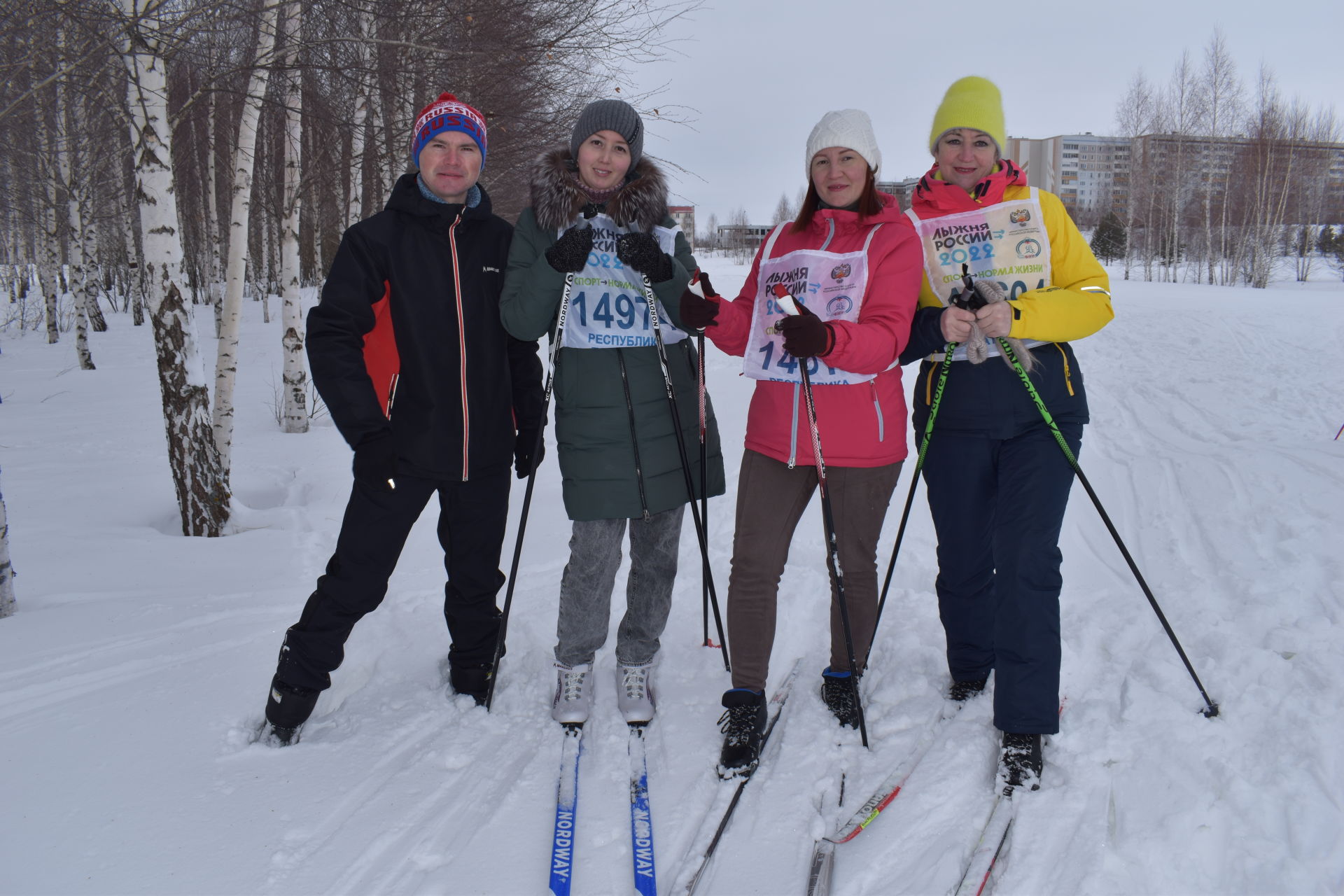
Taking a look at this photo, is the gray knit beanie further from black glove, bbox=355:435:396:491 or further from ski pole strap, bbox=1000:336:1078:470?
ski pole strap, bbox=1000:336:1078:470

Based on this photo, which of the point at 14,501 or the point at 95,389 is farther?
the point at 95,389

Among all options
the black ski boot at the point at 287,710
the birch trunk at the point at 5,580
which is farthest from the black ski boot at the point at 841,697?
the birch trunk at the point at 5,580

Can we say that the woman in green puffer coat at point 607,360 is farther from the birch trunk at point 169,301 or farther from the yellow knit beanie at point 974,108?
the birch trunk at point 169,301

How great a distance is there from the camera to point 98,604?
340 centimetres

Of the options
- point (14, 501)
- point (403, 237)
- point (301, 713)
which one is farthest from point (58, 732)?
point (14, 501)

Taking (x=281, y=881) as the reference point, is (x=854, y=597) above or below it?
above

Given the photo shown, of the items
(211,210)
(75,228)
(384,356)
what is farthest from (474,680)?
(211,210)

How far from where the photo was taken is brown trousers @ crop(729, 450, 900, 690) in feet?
8.50

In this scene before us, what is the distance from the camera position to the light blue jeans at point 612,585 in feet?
9.00

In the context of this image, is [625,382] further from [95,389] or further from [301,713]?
[95,389]

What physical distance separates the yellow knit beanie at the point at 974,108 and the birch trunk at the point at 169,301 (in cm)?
396

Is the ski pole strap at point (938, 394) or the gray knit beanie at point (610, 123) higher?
the gray knit beanie at point (610, 123)

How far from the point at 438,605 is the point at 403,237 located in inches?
69.8

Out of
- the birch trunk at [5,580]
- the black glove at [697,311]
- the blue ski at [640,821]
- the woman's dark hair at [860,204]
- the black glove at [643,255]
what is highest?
the woman's dark hair at [860,204]
